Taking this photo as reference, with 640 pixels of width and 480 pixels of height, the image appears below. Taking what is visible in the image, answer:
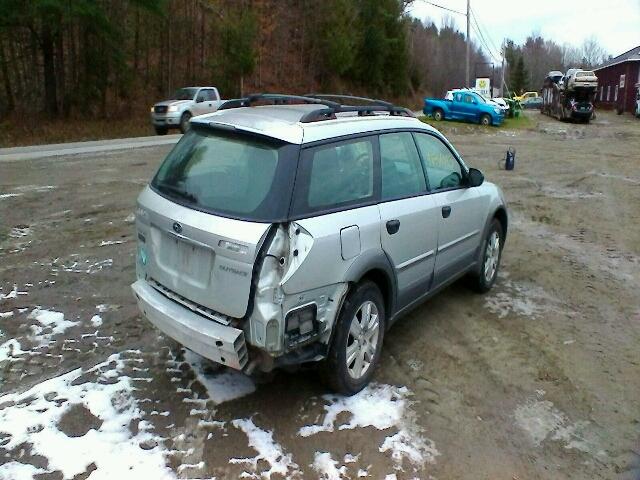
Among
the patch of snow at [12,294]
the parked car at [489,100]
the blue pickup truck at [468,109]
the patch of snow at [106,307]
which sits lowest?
the patch of snow at [106,307]

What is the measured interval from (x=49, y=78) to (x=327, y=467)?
25.8 metres

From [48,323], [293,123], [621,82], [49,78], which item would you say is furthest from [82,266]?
[621,82]

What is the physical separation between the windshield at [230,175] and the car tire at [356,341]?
0.79 metres

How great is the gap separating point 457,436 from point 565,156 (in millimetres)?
16400

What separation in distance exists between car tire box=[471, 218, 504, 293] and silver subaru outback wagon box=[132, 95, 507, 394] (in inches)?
44.9

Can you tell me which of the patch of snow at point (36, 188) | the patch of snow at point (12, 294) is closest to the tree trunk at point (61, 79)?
the patch of snow at point (36, 188)

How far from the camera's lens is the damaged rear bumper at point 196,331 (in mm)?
3113

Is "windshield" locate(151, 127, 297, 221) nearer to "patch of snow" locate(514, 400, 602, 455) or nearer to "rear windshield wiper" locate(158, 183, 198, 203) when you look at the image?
"rear windshield wiper" locate(158, 183, 198, 203)

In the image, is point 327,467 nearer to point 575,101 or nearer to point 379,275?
point 379,275

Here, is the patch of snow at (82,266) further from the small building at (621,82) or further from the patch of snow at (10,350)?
the small building at (621,82)

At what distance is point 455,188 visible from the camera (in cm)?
468

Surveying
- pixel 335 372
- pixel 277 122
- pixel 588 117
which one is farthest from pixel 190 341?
pixel 588 117

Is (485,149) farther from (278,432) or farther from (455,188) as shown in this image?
(278,432)

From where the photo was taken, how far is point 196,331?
3246mm
